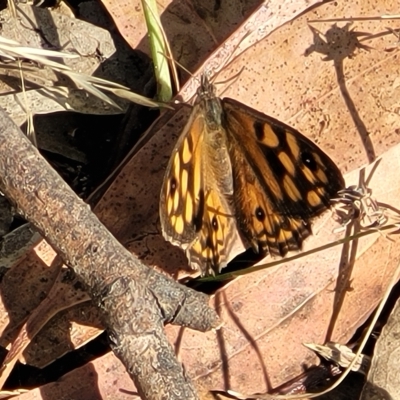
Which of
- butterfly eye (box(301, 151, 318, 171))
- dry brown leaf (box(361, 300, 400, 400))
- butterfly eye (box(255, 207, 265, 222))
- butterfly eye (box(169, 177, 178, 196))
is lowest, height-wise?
dry brown leaf (box(361, 300, 400, 400))

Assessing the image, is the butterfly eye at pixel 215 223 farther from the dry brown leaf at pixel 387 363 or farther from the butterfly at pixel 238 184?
the dry brown leaf at pixel 387 363

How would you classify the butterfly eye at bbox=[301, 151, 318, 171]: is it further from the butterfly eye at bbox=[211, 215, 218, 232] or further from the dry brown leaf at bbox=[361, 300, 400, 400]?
the dry brown leaf at bbox=[361, 300, 400, 400]

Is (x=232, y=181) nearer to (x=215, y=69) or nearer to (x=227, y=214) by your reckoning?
(x=227, y=214)

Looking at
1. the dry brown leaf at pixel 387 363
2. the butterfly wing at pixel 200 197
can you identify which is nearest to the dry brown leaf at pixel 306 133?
the butterfly wing at pixel 200 197

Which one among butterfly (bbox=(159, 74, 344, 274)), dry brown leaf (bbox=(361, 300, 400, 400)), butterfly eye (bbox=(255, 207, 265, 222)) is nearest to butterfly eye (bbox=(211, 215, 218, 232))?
butterfly (bbox=(159, 74, 344, 274))

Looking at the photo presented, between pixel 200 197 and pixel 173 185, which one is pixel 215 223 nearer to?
pixel 200 197

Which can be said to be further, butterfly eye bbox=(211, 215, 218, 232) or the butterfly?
butterfly eye bbox=(211, 215, 218, 232)

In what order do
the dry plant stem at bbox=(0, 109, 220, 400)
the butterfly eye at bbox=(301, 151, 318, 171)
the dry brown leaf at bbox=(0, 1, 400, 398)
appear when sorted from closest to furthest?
1. the dry plant stem at bbox=(0, 109, 220, 400)
2. the butterfly eye at bbox=(301, 151, 318, 171)
3. the dry brown leaf at bbox=(0, 1, 400, 398)

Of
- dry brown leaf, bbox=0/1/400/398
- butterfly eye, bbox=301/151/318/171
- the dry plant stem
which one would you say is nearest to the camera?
the dry plant stem

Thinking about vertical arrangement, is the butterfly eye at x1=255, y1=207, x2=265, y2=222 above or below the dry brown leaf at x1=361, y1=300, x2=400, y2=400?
above
